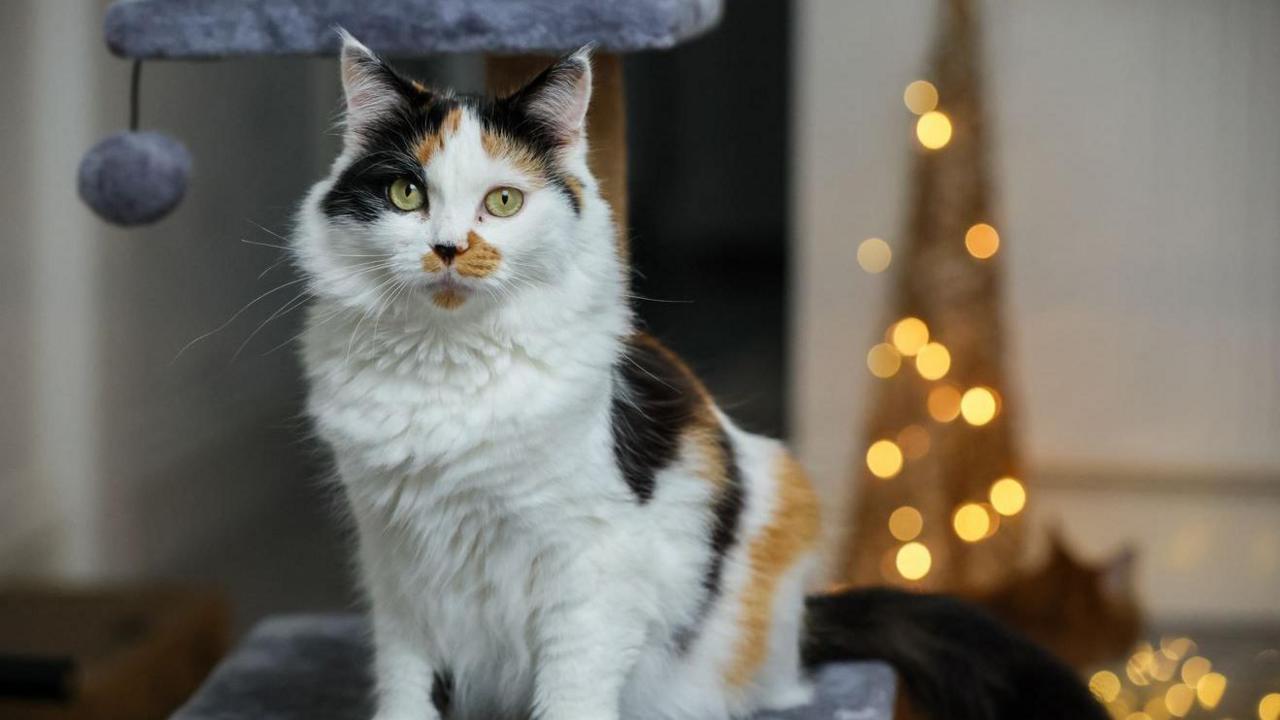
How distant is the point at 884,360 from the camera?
98.0 inches

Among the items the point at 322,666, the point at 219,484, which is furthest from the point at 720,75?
the point at 322,666

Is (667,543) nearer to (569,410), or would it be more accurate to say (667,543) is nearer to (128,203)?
(569,410)

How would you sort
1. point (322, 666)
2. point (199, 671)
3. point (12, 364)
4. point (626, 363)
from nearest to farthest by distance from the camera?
1. point (626, 363)
2. point (322, 666)
3. point (199, 671)
4. point (12, 364)

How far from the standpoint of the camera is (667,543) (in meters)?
1.28

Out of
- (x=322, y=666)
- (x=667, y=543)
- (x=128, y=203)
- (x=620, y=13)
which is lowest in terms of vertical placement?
(x=322, y=666)

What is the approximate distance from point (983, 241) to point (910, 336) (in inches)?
8.2

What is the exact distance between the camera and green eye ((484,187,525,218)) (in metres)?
1.15

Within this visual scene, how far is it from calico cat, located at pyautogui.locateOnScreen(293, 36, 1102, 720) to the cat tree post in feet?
0.68

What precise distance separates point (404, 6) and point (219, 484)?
222cm

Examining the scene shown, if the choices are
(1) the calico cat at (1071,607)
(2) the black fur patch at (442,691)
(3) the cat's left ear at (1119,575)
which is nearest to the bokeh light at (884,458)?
(1) the calico cat at (1071,607)

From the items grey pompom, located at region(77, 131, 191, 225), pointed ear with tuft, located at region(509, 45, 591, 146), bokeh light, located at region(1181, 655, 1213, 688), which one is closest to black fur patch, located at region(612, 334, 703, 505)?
pointed ear with tuft, located at region(509, 45, 591, 146)

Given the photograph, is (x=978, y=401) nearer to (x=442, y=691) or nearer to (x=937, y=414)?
(x=937, y=414)

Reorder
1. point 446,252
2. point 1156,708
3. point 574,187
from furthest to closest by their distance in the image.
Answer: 1. point 1156,708
2. point 574,187
3. point 446,252

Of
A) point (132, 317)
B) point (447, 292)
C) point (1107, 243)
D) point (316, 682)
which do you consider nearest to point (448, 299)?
point (447, 292)
